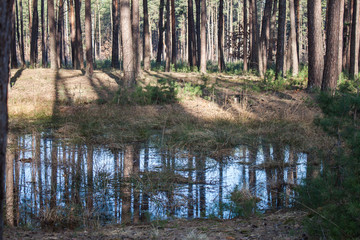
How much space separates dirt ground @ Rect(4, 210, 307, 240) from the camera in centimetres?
344

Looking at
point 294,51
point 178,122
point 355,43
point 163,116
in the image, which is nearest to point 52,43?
point 163,116

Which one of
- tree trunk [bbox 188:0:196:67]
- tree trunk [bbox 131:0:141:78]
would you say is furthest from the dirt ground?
tree trunk [bbox 188:0:196:67]

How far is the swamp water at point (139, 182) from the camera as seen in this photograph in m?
4.32

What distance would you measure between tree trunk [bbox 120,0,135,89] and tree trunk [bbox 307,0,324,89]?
20.8 ft

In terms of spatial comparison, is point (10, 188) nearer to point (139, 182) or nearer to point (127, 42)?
point (139, 182)

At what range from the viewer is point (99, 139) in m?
8.31

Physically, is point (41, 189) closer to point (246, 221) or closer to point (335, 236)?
point (246, 221)

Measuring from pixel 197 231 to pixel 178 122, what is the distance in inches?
269

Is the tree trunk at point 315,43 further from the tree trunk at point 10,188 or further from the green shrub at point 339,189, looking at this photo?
the green shrub at point 339,189

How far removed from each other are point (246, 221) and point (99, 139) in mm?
5005

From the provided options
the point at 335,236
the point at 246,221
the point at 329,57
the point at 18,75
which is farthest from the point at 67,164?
the point at 18,75

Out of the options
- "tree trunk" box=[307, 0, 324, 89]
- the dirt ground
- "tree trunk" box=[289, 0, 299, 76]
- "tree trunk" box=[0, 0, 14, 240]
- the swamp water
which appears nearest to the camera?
"tree trunk" box=[0, 0, 14, 240]

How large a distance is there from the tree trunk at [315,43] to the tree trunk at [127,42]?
20.8ft

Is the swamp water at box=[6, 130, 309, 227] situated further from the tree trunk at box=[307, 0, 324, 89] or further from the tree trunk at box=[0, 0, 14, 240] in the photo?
the tree trunk at box=[307, 0, 324, 89]
